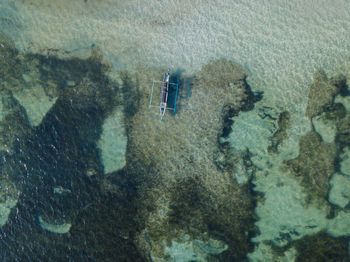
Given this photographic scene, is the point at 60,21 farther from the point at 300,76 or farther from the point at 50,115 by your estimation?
the point at 300,76

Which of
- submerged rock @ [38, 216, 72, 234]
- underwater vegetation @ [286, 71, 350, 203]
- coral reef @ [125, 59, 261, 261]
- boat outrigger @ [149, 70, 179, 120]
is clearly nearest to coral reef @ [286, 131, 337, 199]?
underwater vegetation @ [286, 71, 350, 203]

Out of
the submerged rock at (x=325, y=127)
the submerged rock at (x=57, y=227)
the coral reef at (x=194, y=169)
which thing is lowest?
the submerged rock at (x=57, y=227)

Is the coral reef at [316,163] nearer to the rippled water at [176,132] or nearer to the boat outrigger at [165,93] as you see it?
the rippled water at [176,132]

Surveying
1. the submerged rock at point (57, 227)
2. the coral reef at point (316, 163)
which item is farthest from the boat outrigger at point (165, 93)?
the submerged rock at point (57, 227)

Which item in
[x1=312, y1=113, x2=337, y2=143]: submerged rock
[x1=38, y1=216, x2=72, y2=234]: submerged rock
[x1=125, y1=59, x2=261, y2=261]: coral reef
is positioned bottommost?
[x1=38, y1=216, x2=72, y2=234]: submerged rock

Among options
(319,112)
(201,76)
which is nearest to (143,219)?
(201,76)

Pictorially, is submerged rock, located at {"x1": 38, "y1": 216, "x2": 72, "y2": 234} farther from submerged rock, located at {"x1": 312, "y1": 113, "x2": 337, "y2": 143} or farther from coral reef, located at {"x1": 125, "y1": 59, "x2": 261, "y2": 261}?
submerged rock, located at {"x1": 312, "y1": 113, "x2": 337, "y2": 143}

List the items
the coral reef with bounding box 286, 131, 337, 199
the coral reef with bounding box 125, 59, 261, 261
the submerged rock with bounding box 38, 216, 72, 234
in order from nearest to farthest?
the coral reef with bounding box 286, 131, 337, 199
the coral reef with bounding box 125, 59, 261, 261
the submerged rock with bounding box 38, 216, 72, 234

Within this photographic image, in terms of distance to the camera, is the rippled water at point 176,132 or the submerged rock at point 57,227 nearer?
the rippled water at point 176,132
